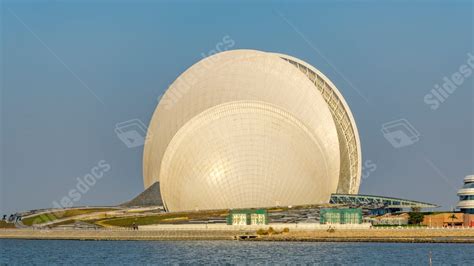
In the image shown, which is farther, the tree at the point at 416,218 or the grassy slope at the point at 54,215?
the grassy slope at the point at 54,215

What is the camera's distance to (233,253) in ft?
317

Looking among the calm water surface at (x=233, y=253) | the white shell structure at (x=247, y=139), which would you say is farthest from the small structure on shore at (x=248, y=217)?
the calm water surface at (x=233, y=253)

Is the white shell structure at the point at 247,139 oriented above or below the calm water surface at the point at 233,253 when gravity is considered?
above

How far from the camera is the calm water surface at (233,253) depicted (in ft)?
291

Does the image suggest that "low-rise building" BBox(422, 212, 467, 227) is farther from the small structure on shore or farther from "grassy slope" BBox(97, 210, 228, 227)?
"grassy slope" BBox(97, 210, 228, 227)

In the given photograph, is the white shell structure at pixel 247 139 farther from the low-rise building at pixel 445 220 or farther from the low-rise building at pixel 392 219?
the low-rise building at pixel 445 220

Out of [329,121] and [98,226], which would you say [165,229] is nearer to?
[98,226]

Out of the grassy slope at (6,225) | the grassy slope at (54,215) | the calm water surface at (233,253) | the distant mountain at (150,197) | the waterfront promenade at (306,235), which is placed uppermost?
the distant mountain at (150,197)

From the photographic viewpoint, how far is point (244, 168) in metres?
130

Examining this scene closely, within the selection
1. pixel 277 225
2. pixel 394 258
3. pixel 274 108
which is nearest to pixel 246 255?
pixel 394 258

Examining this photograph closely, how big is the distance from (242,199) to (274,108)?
12.4 metres

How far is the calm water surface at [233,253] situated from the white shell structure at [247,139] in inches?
572

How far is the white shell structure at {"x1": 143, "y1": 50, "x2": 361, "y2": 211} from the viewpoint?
429 feet

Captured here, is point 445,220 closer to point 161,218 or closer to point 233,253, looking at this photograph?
point 161,218
